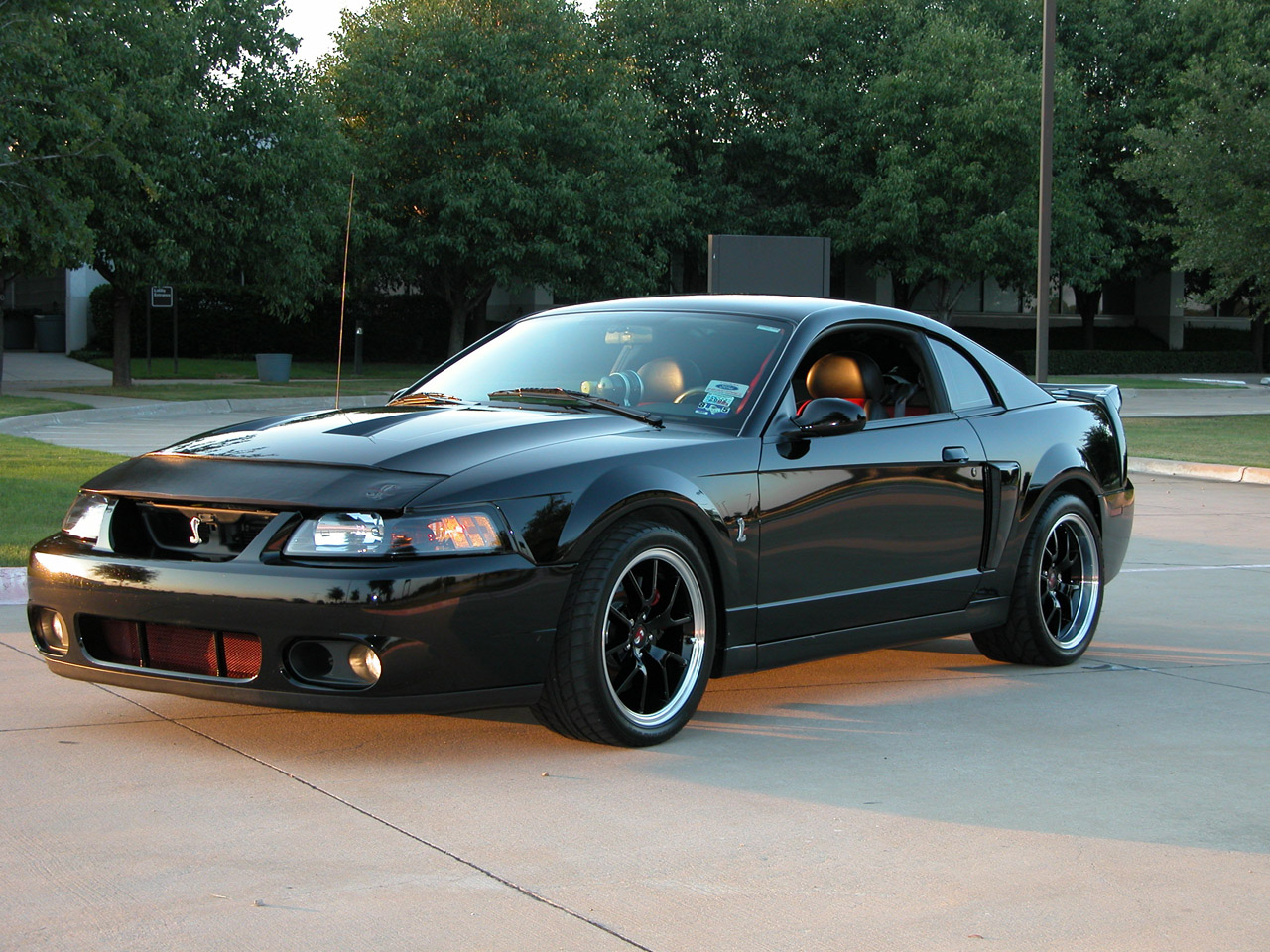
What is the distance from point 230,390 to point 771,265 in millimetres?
11918

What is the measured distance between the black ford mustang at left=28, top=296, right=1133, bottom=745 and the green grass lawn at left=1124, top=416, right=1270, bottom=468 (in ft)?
39.0

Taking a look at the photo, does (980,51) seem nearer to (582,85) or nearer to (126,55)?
(582,85)

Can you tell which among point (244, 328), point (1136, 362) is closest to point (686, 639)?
point (244, 328)

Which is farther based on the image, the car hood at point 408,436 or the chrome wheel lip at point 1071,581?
the chrome wheel lip at point 1071,581

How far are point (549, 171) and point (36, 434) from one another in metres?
19.3

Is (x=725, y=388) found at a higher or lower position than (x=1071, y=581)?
higher

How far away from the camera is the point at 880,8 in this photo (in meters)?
48.9

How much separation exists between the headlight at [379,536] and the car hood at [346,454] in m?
0.06

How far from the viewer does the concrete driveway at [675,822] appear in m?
3.61

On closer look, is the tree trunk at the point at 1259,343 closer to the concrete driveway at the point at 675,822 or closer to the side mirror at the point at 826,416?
the concrete driveway at the point at 675,822

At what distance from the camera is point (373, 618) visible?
4.56 metres

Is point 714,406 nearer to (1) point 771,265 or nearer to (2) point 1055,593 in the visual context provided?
(2) point 1055,593

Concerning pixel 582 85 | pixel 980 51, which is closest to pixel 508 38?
pixel 582 85

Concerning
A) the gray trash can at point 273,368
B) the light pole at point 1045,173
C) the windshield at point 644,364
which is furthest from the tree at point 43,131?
the windshield at point 644,364
